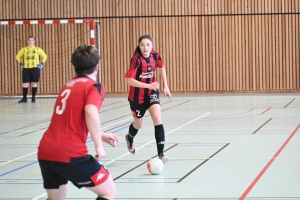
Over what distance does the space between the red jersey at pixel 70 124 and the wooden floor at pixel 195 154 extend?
210 centimetres

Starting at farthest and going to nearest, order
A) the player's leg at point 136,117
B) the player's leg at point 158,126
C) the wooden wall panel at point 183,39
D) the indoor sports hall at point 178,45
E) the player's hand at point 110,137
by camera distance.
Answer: the wooden wall panel at point 183,39 < the indoor sports hall at point 178,45 < the player's leg at point 136,117 < the player's leg at point 158,126 < the player's hand at point 110,137

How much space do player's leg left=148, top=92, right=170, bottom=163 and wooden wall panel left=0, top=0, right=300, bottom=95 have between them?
1363cm

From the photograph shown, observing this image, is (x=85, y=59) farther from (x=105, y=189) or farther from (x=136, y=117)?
(x=136, y=117)

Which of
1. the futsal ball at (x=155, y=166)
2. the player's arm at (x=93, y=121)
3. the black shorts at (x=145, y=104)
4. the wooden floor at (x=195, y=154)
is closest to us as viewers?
the player's arm at (x=93, y=121)

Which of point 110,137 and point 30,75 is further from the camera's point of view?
point 30,75

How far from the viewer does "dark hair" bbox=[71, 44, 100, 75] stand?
167 inches

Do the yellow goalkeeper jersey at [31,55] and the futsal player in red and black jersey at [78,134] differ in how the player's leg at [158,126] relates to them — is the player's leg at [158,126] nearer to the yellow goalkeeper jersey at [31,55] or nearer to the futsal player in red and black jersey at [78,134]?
the futsal player in red and black jersey at [78,134]

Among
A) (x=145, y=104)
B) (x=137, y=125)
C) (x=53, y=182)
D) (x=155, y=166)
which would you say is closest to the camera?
(x=53, y=182)

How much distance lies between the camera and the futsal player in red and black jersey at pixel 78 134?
4.16 m

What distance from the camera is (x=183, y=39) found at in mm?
21734

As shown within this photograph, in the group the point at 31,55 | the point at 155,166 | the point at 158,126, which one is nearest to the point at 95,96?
the point at 155,166

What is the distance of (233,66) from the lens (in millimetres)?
21531

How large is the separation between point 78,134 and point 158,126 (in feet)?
12.4

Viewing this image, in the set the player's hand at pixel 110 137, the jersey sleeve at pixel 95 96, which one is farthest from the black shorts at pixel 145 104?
the jersey sleeve at pixel 95 96
